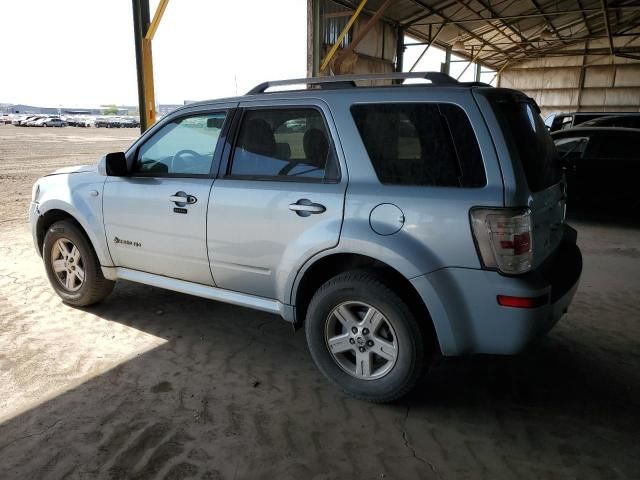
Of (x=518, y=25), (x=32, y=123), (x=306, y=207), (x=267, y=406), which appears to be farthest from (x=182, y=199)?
(x=32, y=123)

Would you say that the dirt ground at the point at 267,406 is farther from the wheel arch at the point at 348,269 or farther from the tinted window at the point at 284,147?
the tinted window at the point at 284,147

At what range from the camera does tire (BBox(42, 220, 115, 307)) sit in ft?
13.7

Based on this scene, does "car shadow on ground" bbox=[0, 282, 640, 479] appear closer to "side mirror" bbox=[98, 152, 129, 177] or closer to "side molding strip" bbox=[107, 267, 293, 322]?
"side molding strip" bbox=[107, 267, 293, 322]

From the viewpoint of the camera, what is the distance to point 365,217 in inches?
109

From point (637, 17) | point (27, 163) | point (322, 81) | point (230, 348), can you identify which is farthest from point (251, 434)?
point (637, 17)

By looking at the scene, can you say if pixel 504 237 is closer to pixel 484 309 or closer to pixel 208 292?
pixel 484 309

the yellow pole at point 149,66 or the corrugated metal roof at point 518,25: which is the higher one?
the corrugated metal roof at point 518,25

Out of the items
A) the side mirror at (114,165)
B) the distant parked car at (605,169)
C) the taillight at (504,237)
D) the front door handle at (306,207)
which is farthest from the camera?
the distant parked car at (605,169)

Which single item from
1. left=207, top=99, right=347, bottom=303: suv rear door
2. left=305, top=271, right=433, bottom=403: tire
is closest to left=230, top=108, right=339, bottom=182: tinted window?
left=207, top=99, right=347, bottom=303: suv rear door

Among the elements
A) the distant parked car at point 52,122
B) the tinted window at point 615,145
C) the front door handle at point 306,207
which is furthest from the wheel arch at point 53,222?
the distant parked car at point 52,122

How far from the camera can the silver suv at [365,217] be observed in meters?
2.53

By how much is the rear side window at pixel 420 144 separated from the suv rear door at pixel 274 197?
0.79ft

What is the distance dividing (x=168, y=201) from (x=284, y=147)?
0.96 metres

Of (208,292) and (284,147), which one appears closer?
(284,147)
